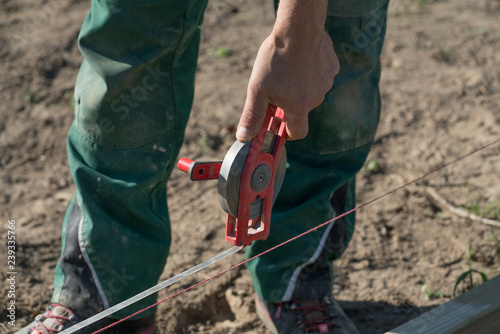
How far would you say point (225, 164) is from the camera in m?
1.48

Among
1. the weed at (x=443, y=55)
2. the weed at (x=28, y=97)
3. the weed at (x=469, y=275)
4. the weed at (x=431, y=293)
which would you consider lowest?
the weed at (x=431, y=293)

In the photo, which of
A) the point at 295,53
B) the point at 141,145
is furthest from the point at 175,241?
the point at 295,53

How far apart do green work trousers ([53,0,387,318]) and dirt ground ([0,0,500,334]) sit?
438 mm

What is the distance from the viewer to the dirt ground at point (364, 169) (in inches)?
88.5

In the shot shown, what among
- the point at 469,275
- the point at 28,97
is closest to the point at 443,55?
the point at 469,275

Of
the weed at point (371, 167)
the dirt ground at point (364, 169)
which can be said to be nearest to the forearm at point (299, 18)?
the dirt ground at point (364, 169)

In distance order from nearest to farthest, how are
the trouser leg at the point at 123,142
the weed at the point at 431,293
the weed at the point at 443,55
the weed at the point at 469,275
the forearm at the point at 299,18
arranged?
the forearm at the point at 299,18 → the trouser leg at the point at 123,142 → the weed at the point at 469,275 → the weed at the point at 431,293 → the weed at the point at 443,55

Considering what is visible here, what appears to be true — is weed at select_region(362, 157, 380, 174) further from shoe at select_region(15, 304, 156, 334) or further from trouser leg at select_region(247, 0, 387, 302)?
shoe at select_region(15, 304, 156, 334)

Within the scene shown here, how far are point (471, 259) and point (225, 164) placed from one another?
4.63ft

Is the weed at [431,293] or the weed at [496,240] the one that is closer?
the weed at [431,293]

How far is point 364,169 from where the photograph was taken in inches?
118

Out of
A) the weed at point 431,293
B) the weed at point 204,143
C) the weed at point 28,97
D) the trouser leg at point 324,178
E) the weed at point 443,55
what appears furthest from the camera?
the weed at point 443,55

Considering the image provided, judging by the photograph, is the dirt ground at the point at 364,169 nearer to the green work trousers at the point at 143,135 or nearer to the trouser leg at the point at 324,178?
the trouser leg at the point at 324,178

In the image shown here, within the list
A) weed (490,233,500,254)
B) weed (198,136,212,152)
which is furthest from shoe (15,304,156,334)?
weed (490,233,500,254)
